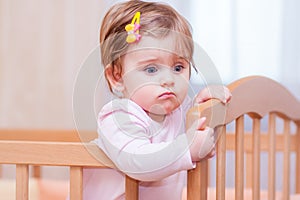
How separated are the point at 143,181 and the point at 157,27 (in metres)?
0.26

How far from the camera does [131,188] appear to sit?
1.05 metres

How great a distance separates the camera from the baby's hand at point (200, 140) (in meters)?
1.01

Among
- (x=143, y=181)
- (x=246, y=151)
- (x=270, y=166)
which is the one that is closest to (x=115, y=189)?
(x=143, y=181)

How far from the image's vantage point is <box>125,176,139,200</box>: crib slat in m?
1.05

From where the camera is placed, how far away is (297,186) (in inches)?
70.4

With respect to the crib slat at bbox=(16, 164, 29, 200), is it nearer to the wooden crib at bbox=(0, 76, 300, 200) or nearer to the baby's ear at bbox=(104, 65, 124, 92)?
the wooden crib at bbox=(0, 76, 300, 200)

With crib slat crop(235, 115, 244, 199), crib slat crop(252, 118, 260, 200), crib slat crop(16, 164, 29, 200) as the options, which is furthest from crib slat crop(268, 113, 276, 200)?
crib slat crop(16, 164, 29, 200)

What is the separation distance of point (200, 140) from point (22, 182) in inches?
12.2

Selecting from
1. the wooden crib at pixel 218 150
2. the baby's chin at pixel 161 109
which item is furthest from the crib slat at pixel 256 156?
the baby's chin at pixel 161 109

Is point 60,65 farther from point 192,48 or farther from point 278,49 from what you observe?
point 192,48

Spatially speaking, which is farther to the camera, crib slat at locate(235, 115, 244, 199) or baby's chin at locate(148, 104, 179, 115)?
crib slat at locate(235, 115, 244, 199)

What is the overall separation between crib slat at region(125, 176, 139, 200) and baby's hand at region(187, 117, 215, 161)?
11cm

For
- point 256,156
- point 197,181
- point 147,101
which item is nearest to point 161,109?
point 147,101

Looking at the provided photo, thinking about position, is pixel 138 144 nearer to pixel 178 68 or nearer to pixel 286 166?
pixel 178 68
